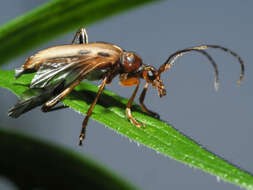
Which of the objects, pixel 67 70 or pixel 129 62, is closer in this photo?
pixel 67 70

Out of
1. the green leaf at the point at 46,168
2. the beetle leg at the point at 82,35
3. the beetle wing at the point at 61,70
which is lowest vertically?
the green leaf at the point at 46,168

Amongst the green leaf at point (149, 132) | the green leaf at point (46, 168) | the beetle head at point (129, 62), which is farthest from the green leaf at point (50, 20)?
the green leaf at point (46, 168)

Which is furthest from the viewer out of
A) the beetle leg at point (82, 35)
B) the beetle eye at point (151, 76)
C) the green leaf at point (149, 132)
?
the beetle leg at point (82, 35)

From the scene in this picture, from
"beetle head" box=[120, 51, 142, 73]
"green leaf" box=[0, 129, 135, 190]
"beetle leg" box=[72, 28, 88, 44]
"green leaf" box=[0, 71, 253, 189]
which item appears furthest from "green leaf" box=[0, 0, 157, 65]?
"green leaf" box=[0, 129, 135, 190]

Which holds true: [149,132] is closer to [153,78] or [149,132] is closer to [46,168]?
[153,78]

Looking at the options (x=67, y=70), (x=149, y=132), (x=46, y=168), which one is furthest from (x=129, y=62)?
(x=46, y=168)

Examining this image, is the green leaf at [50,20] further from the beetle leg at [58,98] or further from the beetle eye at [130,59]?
the beetle leg at [58,98]
